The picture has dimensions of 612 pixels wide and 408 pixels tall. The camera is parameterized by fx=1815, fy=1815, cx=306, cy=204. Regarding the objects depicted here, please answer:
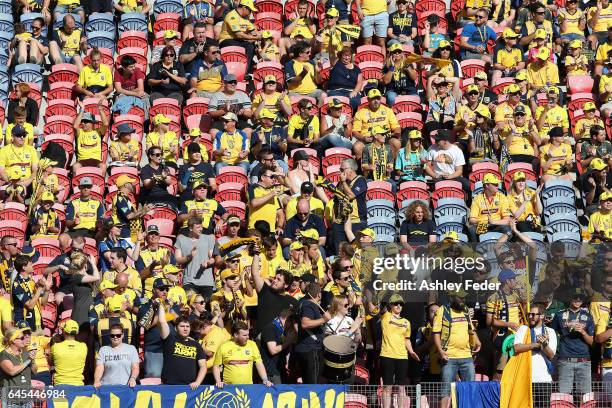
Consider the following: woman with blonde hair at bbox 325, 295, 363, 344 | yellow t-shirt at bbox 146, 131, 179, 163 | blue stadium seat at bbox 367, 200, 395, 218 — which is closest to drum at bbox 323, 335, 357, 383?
woman with blonde hair at bbox 325, 295, 363, 344

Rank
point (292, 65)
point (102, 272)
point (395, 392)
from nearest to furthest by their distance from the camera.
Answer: point (395, 392), point (102, 272), point (292, 65)

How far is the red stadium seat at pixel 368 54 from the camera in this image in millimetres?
26203

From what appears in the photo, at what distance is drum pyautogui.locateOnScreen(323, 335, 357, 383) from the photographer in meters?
19.6

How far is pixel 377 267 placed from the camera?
20.3m

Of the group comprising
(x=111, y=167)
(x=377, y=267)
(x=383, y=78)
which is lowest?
(x=377, y=267)

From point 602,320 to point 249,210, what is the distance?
4702mm

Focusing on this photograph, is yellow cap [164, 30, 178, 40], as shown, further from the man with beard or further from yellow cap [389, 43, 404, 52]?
the man with beard

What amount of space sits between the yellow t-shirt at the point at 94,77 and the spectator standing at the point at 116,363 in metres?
6.02

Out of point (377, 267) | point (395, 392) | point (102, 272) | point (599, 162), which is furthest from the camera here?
point (599, 162)

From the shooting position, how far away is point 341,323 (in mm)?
20109

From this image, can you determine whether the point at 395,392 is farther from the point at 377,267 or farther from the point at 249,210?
the point at 249,210

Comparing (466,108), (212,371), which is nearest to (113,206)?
(212,371)

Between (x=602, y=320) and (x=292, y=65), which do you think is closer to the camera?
(x=602, y=320)

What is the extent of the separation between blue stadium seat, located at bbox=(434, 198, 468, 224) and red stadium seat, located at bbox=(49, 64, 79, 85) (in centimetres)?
579
